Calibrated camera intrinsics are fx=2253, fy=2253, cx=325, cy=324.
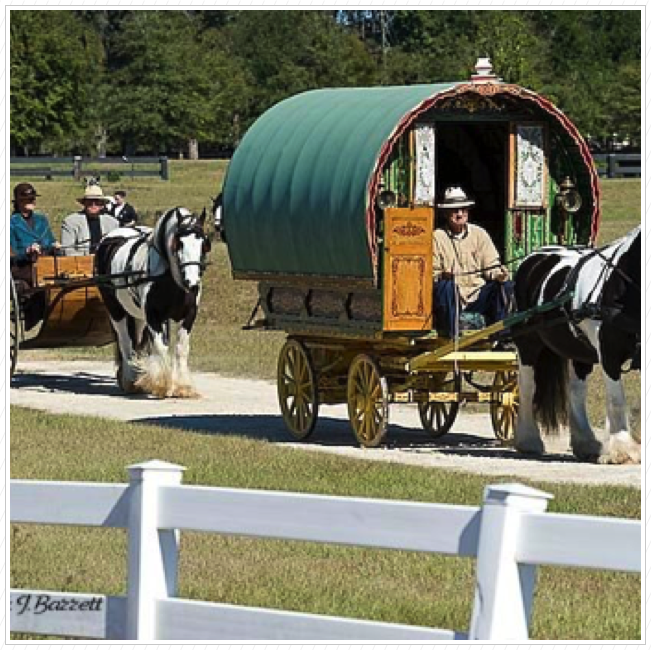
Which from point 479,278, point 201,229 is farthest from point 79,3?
point 201,229

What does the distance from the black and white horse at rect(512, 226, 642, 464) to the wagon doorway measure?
199cm

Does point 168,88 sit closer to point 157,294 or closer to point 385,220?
point 157,294

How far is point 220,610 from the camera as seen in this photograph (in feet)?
28.5

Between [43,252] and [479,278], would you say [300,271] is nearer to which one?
[479,278]

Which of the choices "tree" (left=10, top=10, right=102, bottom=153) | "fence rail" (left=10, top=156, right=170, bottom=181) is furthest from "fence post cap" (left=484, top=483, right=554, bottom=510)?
"tree" (left=10, top=10, right=102, bottom=153)

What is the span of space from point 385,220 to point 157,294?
602 cm

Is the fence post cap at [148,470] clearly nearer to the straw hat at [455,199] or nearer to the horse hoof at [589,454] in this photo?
the horse hoof at [589,454]

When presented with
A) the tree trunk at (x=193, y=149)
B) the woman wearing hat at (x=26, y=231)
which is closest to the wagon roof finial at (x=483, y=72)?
the woman wearing hat at (x=26, y=231)

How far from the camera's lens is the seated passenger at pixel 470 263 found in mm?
18234

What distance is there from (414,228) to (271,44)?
5642 cm

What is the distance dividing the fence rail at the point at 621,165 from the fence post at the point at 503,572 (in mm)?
48233

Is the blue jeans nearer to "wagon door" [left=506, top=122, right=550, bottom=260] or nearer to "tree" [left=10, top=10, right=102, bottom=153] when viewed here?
"wagon door" [left=506, top=122, right=550, bottom=260]

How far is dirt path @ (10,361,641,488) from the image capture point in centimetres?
1669

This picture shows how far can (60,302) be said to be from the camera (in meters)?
24.0
